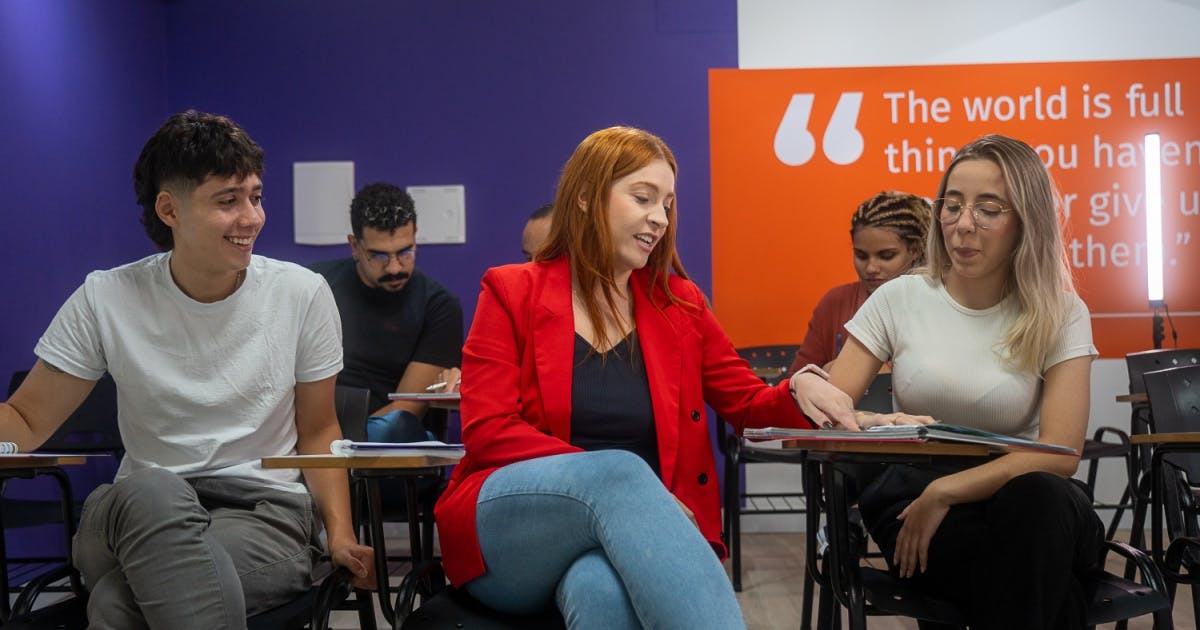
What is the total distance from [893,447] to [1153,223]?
428 cm

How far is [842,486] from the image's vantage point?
199 centimetres

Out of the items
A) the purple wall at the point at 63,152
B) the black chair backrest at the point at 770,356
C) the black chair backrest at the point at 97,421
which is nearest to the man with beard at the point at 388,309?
the black chair backrest at the point at 97,421

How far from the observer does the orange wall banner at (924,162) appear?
523 centimetres

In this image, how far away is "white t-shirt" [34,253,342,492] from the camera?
6.31 feet

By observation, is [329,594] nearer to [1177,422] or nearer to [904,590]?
[904,590]

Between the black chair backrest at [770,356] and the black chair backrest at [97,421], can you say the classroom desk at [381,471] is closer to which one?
the black chair backrest at [97,421]

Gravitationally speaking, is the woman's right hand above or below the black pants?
above

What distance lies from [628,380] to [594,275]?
22cm

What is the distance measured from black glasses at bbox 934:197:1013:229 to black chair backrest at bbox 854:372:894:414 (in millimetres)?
772

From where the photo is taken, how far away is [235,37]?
541cm

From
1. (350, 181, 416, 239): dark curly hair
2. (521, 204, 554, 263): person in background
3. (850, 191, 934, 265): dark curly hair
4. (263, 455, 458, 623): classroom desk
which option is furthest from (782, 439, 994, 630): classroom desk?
(521, 204, 554, 263): person in background

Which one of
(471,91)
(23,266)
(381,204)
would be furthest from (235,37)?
(381,204)

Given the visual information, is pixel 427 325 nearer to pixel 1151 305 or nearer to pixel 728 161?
pixel 728 161

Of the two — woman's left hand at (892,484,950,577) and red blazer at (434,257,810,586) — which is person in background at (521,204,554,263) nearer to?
red blazer at (434,257,810,586)
